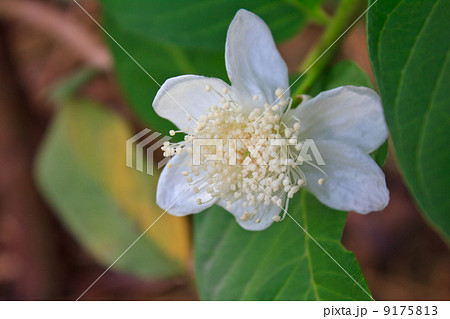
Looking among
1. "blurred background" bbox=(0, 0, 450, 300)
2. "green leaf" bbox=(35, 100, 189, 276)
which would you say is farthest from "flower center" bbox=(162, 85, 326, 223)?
"green leaf" bbox=(35, 100, 189, 276)

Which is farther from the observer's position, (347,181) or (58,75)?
(58,75)

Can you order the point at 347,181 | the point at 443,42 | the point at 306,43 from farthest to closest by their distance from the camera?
1. the point at 306,43
2. the point at 347,181
3. the point at 443,42

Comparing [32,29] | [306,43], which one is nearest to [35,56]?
[32,29]

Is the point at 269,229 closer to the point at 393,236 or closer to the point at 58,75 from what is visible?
the point at 393,236

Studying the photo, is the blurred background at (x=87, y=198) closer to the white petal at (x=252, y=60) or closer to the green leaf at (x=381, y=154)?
the white petal at (x=252, y=60)

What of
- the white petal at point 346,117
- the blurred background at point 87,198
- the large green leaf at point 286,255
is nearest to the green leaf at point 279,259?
the large green leaf at point 286,255

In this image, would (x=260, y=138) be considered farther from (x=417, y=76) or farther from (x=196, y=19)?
(x=196, y=19)
